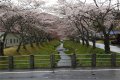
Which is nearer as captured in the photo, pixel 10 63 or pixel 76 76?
pixel 76 76

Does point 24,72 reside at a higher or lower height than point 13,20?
lower

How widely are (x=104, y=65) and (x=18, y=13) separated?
16.2 m

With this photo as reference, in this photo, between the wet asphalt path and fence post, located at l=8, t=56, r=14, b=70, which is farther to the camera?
fence post, located at l=8, t=56, r=14, b=70

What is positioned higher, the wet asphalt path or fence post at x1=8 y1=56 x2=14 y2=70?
fence post at x1=8 y1=56 x2=14 y2=70

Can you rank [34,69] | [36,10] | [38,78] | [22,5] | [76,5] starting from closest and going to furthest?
Result: [38,78], [34,69], [76,5], [22,5], [36,10]

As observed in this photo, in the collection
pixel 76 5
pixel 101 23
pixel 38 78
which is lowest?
pixel 38 78

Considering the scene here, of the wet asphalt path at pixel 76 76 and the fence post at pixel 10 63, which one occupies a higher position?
the fence post at pixel 10 63

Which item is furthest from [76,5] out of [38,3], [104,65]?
[104,65]

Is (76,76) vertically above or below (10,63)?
below

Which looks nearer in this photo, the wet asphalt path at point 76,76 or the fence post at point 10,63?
the wet asphalt path at point 76,76

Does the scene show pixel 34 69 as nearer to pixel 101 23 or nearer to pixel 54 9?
pixel 101 23

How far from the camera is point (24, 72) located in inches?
755

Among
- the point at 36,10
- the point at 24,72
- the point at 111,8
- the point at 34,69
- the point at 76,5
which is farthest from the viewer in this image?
the point at 36,10

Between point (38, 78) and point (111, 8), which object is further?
point (111, 8)
